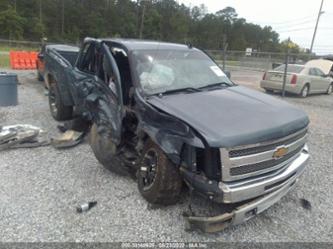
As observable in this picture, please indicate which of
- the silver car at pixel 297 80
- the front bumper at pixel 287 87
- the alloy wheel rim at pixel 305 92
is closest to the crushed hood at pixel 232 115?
the front bumper at pixel 287 87

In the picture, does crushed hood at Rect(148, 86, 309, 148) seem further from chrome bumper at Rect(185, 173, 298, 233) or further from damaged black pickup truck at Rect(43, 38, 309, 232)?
chrome bumper at Rect(185, 173, 298, 233)

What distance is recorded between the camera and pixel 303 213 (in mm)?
3752

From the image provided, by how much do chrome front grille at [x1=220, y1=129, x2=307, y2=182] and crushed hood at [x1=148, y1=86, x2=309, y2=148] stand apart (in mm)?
76

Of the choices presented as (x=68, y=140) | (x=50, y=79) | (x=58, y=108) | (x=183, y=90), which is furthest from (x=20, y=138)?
(x=183, y=90)

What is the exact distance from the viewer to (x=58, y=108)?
6.91m

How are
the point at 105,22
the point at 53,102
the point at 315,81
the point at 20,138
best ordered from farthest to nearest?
the point at 105,22 → the point at 315,81 → the point at 53,102 → the point at 20,138

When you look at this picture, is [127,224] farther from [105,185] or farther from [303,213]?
[303,213]

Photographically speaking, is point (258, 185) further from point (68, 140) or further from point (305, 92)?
point (305, 92)

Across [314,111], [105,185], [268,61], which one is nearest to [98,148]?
[105,185]

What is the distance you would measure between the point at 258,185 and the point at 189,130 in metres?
0.86

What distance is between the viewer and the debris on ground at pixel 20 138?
5.31 m

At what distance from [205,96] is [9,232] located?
102 inches

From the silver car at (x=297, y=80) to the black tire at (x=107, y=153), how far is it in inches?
429

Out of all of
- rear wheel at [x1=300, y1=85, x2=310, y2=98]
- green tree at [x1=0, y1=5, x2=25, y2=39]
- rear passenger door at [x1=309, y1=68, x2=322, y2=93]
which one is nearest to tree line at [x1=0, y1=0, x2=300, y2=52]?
green tree at [x1=0, y1=5, x2=25, y2=39]
